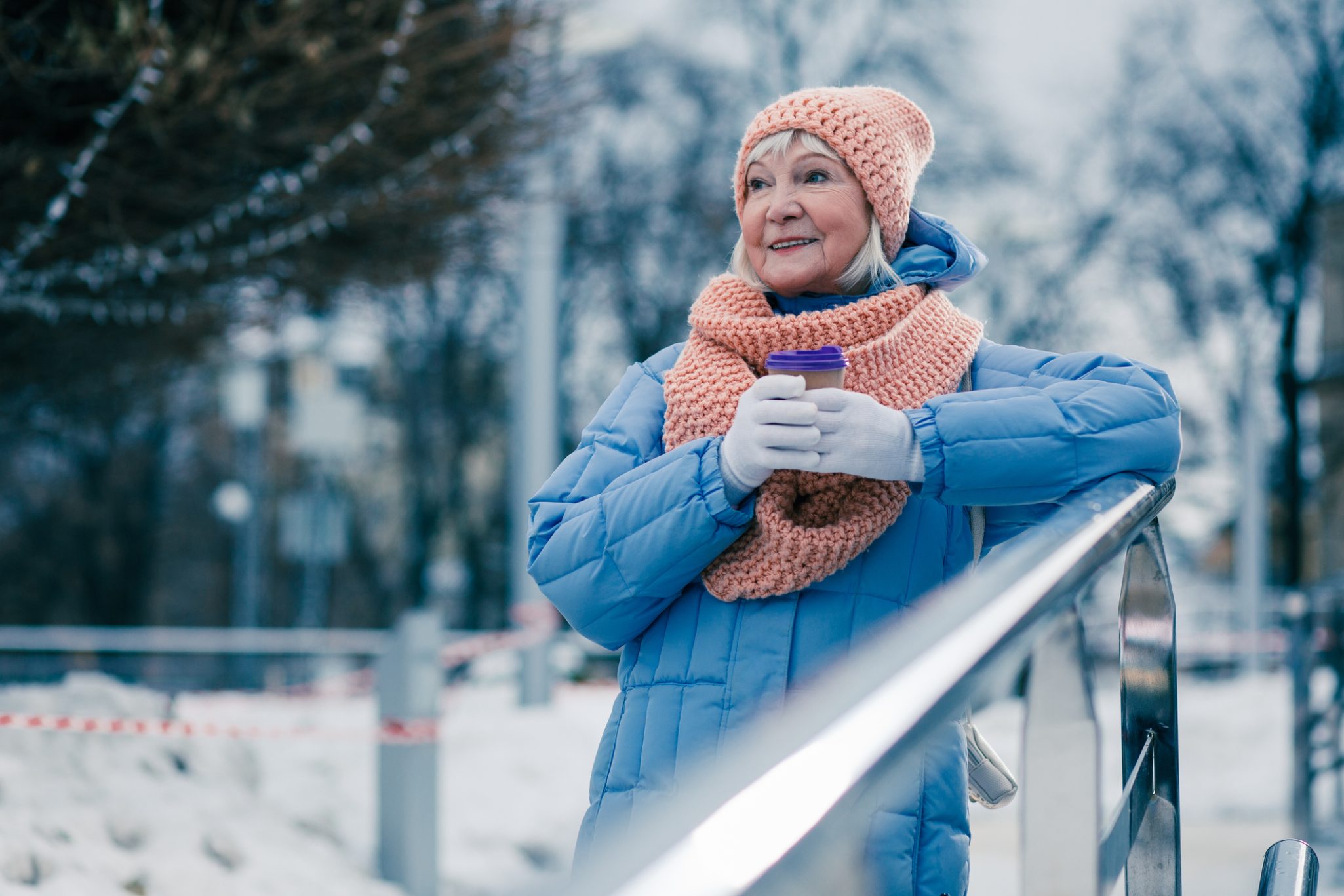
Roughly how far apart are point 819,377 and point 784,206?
12.5 inches

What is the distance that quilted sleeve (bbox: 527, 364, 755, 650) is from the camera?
1622 mm

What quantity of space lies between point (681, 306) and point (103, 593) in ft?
34.0

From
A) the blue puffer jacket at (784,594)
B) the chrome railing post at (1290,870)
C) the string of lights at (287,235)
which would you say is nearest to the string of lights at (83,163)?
the string of lights at (287,235)

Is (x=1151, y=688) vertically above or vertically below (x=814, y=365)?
below

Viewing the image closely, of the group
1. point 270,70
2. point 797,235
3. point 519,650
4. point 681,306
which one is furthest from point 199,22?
point 681,306

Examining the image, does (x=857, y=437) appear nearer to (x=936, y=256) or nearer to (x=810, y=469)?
(x=810, y=469)

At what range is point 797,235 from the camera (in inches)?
71.6

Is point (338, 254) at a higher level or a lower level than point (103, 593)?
higher

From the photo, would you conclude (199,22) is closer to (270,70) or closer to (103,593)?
(270,70)

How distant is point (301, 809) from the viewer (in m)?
5.31

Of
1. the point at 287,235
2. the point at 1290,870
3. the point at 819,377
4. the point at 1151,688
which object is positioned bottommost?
the point at 1290,870

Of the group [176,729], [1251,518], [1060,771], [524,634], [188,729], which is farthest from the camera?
[1251,518]

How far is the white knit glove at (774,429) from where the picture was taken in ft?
5.08

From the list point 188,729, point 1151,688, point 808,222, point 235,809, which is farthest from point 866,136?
point 235,809
